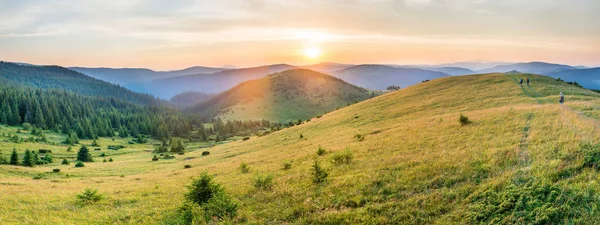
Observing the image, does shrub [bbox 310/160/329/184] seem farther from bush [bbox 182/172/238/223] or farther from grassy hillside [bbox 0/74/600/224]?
bush [bbox 182/172/238/223]

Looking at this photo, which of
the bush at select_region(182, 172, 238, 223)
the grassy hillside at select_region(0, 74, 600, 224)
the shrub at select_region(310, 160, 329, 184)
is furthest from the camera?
the shrub at select_region(310, 160, 329, 184)

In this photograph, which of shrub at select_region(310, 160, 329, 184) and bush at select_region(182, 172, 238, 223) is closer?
bush at select_region(182, 172, 238, 223)

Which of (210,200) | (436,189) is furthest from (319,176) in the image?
(436,189)

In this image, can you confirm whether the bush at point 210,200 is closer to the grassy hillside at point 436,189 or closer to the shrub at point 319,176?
the grassy hillside at point 436,189

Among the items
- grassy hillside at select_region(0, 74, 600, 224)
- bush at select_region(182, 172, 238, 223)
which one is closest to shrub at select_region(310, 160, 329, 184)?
grassy hillside at select_region(0, 74, 600, 224)

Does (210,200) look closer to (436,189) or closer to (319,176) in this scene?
(319,176)

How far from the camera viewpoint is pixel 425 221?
9992 millimetres

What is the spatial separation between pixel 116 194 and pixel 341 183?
1862cm

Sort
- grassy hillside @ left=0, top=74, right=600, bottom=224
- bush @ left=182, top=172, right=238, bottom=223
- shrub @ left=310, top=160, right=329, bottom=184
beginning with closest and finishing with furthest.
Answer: grassy hillside @ left=0, top=74, right=600, bottom=224, bush @ left=182, top=172, right=238, bottom=223, shrub @ left=310, top=160, right=329, bottom=184

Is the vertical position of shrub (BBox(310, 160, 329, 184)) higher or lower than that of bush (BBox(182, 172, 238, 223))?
higher

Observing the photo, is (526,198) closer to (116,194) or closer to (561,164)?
(561,164)

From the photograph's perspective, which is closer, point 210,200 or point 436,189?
point 436,189

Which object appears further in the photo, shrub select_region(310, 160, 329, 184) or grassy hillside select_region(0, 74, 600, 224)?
shrub select_region(310, 160, 329, 184)

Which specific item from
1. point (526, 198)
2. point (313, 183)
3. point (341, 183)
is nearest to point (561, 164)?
point (526, 198)
